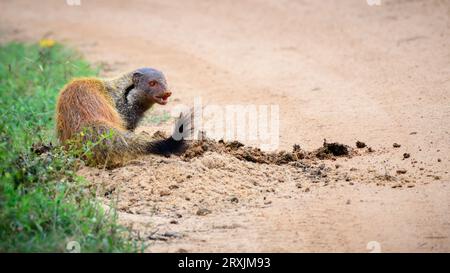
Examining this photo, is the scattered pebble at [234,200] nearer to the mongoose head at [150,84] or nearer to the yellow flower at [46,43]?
the mongoose head at [150,84]

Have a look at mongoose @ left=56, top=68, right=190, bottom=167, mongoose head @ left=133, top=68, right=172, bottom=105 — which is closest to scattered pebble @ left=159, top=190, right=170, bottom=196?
mongoose @ left=56, top=68, right=190, bottom=167

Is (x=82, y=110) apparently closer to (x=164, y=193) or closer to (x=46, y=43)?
(x=164, y=193)

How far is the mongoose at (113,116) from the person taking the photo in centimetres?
→ 586

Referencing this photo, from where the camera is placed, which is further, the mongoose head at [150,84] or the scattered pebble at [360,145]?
the mongoose head at [150,84]

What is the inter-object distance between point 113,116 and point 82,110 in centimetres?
30

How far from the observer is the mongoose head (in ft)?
21.6

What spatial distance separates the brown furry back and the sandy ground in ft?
1.58

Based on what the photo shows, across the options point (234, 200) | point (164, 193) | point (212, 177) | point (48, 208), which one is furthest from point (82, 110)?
point (234, 200)

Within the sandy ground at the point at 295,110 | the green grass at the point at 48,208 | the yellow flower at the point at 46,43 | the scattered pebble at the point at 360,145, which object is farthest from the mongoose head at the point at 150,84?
the yellow flower at the point at 46,43

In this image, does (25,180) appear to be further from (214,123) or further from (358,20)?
(358,20)

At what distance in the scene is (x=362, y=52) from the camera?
30.0 ft

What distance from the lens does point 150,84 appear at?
259 inches

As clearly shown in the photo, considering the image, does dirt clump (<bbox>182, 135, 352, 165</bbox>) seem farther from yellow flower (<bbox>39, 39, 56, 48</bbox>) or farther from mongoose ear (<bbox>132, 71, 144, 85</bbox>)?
yellow flower (<bbox>39, 39, 56, 48</bbox>)
